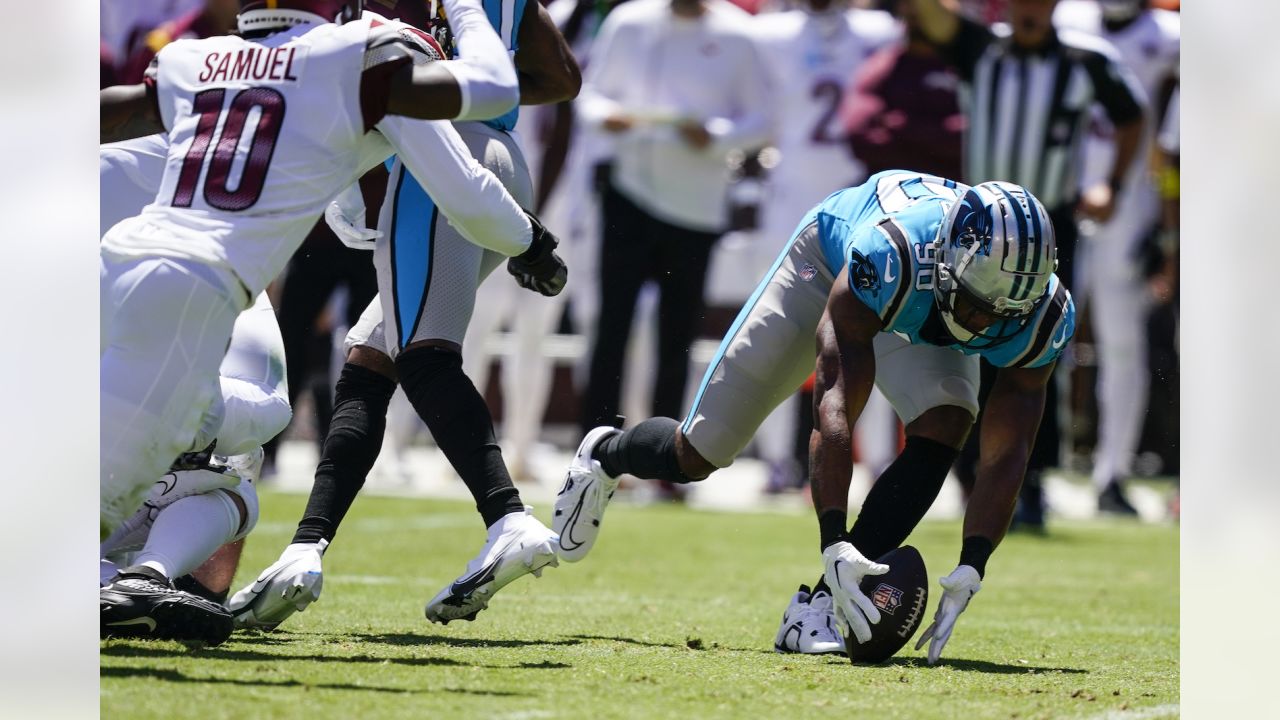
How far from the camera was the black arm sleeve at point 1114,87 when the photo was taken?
304 inches

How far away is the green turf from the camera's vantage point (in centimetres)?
327

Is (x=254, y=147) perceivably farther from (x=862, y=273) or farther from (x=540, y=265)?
(x=862, y=273)

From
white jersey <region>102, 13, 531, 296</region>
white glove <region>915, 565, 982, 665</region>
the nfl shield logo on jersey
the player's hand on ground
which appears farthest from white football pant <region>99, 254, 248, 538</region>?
the player's hand on ground

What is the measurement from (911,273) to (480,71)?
1.06 meters

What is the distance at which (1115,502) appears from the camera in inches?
333

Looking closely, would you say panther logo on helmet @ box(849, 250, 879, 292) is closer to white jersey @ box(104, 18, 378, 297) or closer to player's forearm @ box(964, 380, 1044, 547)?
player's forearm @ box(964, 380, 1044, 547)

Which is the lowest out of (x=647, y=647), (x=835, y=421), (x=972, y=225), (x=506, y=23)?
(x=647, y=647)

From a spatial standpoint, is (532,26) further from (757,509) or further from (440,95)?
(757,509)

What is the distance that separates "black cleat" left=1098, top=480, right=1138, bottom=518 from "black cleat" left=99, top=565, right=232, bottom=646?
216 inches

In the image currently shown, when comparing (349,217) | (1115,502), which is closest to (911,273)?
(349,217)

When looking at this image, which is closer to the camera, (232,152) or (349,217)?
(232,152)

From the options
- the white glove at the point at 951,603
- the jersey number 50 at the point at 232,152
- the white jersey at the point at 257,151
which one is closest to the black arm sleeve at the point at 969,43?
the white glove at the point at 951,603

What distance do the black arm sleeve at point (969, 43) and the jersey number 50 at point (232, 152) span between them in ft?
15.9
